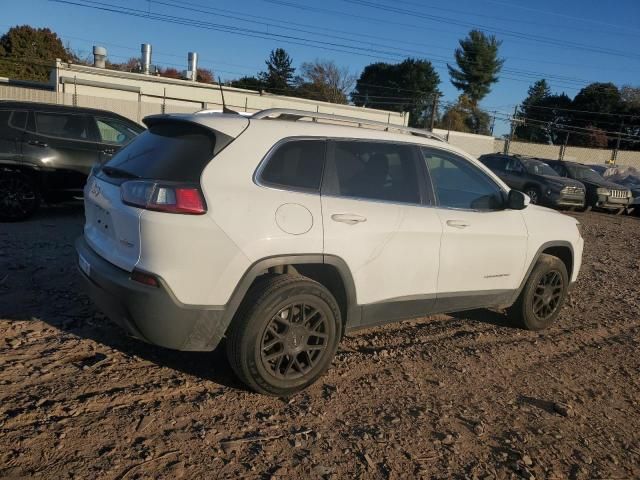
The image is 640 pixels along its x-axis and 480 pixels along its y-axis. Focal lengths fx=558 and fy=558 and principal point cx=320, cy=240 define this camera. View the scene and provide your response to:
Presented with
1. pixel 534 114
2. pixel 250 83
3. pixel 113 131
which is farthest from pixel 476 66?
pixel 113 131

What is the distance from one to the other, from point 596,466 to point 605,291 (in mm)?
4542

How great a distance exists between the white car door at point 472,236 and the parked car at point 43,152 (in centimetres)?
574

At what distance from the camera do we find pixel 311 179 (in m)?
3.60

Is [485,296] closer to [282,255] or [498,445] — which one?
[498,445]

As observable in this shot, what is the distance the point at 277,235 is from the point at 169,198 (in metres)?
0.65

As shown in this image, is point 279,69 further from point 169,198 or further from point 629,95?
point 169,198

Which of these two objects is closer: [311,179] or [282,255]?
[282,255]

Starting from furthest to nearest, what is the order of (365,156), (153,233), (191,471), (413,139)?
(413,139)
(365,156)
(153,233)
(191,471)

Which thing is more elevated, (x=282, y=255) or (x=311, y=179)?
(x=311, y=179)

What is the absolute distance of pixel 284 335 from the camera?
136 inches

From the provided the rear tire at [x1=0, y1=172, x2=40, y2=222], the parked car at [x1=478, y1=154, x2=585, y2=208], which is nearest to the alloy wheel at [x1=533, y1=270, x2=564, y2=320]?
the rear tire at [x1=0, y1=172, x2=40, y2=222]

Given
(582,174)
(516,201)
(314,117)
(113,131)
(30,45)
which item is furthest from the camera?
(30,45)

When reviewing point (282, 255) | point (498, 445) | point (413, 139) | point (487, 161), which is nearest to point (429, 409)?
point (498, 445)

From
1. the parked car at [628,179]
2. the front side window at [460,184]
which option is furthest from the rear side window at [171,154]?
the parked car at [628,179]
